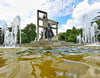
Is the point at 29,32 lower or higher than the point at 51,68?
higher

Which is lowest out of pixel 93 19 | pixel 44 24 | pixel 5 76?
pixel 5 76

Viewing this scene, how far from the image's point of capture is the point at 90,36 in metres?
22.6

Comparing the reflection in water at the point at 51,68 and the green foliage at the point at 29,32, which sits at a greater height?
the green foliage at the point at 29,32

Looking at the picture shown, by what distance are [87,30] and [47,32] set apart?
888cm

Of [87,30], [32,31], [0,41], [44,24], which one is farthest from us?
[32,31]

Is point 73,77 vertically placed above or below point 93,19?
below

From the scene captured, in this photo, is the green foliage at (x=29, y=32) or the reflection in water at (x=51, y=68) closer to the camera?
the reflection in water at (x=51, y=68)

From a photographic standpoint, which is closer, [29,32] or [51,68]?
[51,68]

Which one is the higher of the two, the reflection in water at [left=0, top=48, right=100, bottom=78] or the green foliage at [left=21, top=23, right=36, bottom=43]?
the green foliage at [left=21, top=23, right=36, bottom=43]

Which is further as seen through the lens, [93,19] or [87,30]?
[93,19]

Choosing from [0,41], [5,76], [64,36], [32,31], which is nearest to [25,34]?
[32,31]

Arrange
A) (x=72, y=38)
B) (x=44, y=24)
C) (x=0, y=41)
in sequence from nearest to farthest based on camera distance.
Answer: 1. (x=44, y=24)
2. (x=0, y=41)
3. (x=72, y=38)

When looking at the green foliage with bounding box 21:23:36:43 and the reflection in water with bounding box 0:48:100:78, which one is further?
the green foliage with bounding box 21:23:36:43

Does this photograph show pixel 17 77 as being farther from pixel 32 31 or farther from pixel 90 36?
pixel 32 31
